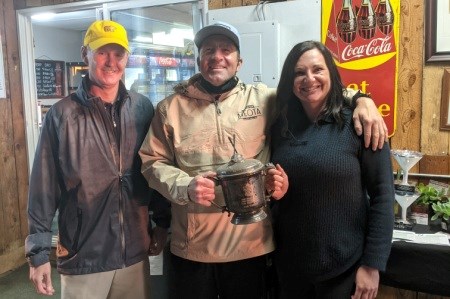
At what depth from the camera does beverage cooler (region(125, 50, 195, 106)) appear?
157 inches

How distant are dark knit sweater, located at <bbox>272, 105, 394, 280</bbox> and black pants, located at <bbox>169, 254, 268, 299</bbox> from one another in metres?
0.19

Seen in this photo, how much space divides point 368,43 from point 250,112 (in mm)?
1289

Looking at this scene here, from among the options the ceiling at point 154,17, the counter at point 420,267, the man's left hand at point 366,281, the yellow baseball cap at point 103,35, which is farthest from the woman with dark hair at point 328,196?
the ceiling at point 154,17

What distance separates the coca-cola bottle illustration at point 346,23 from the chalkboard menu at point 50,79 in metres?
5.02

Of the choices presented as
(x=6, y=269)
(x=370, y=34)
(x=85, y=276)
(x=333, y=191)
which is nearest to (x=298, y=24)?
(x=370, y=34)

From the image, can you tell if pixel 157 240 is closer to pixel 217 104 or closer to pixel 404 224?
pixel 217 104

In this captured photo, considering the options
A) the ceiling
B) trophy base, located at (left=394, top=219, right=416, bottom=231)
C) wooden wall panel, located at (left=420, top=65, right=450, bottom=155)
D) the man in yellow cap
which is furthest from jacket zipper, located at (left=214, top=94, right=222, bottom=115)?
the ceiling

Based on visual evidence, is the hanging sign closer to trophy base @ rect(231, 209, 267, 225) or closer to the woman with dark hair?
the woman with dark hair

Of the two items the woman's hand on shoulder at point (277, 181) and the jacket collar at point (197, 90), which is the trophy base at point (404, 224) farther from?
the jacket collar at point (197, 90)

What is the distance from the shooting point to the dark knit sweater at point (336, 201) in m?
1.48

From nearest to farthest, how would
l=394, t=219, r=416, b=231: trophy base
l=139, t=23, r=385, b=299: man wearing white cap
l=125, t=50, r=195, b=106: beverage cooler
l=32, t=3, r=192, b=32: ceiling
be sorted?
l=139, t=23, r=385, b=299: man wearing white cap → l=394, t=219, r=416, b=231: trophy base → l=32, t=3, r=192, b=32: ceiling → l=125, t=50, r=195, b=106: beverage cooler

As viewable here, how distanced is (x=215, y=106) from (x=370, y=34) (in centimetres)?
140

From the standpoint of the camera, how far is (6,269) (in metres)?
3.72

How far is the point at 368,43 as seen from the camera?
257cm
